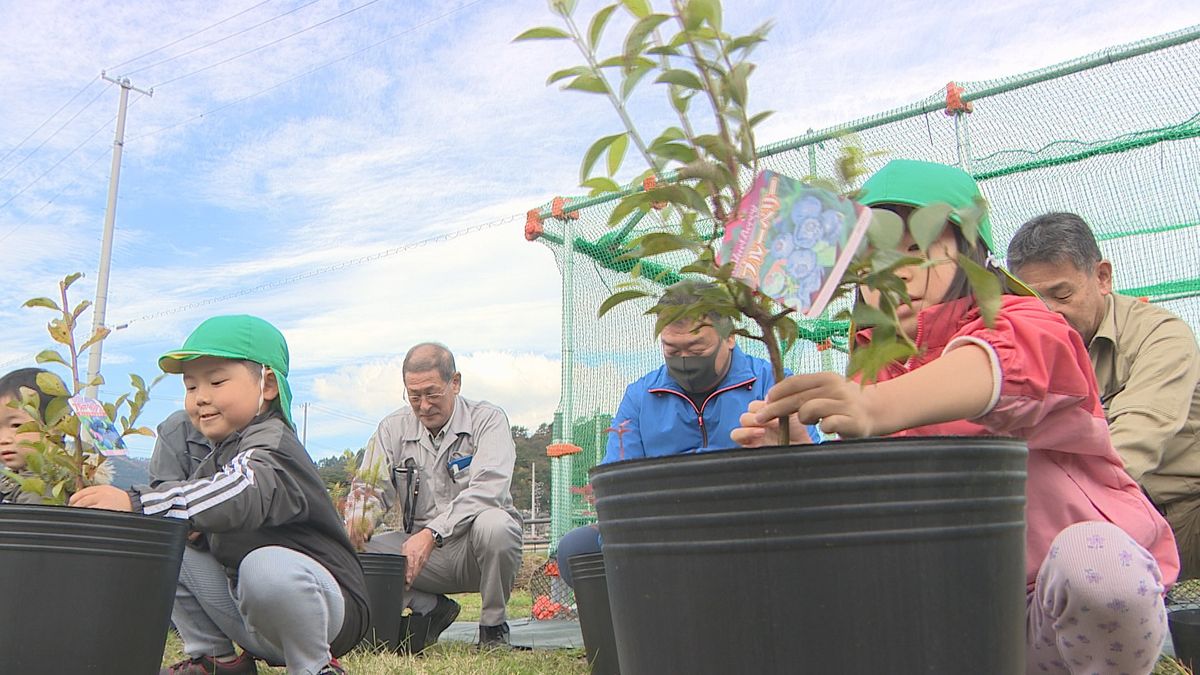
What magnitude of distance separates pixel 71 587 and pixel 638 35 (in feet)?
5.39

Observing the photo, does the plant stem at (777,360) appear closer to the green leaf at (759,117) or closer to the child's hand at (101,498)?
the green leaf at (759,117)

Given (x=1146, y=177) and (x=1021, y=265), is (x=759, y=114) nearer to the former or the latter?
(x=1021, y=265)

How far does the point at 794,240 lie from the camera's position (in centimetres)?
108

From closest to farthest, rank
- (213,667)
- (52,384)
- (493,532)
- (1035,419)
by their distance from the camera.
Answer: (1035,419)
(52,384)
(213,667)
(493,532)

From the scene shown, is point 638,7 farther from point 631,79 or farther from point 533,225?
point 533,225

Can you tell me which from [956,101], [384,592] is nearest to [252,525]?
[384,592]

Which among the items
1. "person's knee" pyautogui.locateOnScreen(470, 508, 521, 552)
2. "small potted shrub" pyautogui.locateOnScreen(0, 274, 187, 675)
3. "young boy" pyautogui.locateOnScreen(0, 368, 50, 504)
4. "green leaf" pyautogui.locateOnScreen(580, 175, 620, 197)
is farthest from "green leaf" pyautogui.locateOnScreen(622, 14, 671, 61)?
"person's knee" pyautogui.locateOnScreen(470, 508, 521, 552)

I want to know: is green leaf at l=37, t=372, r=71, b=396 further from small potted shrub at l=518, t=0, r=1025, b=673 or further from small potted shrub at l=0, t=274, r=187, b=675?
small potted shrub at l=518, t=0, r=1025, b=673

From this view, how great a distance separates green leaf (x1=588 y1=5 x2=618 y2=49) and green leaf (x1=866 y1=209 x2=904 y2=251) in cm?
39

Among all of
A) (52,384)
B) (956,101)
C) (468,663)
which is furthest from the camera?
(956,101)

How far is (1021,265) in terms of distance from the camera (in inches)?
102

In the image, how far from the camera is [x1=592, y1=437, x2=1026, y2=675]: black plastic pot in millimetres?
1039

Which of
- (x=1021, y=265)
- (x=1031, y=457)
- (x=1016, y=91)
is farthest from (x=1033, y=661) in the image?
(x=1016, y=91)

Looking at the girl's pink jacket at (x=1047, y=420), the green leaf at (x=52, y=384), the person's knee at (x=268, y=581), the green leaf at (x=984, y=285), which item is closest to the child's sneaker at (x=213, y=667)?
the person's knee at (x=268, y=581)
